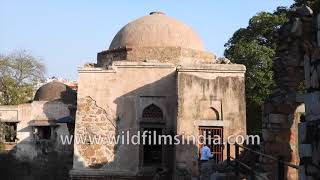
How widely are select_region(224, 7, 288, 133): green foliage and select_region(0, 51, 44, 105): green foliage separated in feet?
44.7

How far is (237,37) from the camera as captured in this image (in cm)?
2103

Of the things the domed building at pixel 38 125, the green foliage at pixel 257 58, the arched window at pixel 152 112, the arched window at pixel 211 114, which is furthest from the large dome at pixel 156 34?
the domed building at pixel 38 125

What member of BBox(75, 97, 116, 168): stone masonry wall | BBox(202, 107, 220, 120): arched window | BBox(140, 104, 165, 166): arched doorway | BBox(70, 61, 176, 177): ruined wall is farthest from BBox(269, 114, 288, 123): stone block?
BBox(75, 97, 116, 168): stone masonry wall

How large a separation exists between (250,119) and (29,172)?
32.7ft

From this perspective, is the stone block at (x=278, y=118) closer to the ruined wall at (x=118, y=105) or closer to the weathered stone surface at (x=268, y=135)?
the weathered stone surface at (x=268, y=135)

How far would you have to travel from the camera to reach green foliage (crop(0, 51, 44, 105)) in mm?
27266

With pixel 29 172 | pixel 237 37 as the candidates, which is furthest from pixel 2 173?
pixel 237 37

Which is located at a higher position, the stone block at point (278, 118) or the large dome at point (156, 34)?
the large dome at point (156, 34)

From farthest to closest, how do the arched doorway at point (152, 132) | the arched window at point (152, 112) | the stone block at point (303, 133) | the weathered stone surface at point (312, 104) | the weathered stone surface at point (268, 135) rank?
the arched window at point (152, 112) → the arched doorway at point (152, 132) → the weathered stone surface at point (268, 135) → the stone block at point (303, 133) → the weathered stone surface at point (312, 104)

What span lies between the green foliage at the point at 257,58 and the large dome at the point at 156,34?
1.91m

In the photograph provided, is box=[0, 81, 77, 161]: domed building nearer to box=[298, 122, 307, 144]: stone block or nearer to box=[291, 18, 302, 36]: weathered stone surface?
box=[291, 18, 302, 36]: weathered stone surface

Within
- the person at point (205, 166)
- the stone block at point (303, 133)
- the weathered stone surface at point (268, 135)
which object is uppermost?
the stone block at point (303, 133)

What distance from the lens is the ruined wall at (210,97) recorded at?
45.5 ft

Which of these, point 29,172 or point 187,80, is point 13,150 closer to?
point 29,172
